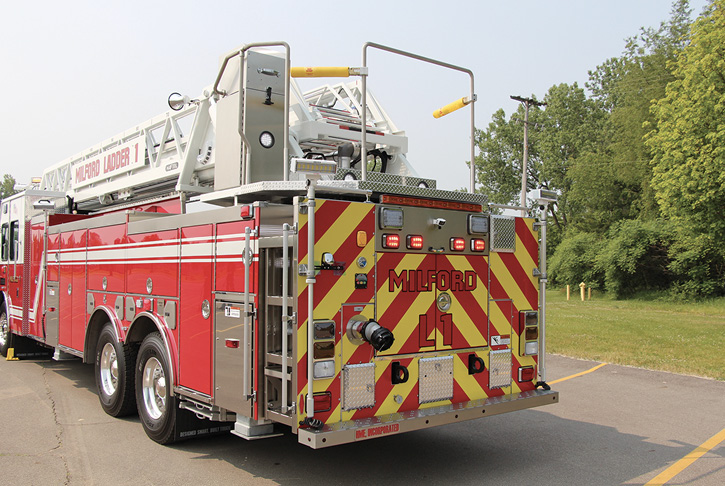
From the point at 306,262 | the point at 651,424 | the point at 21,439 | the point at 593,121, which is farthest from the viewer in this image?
the point at 593,121

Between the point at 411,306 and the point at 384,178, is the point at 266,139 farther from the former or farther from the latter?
the point at 411,306


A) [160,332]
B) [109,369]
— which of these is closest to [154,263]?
[160,332]

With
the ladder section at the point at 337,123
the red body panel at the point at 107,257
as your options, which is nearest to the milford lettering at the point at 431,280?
the ladder section at the point at 337,123

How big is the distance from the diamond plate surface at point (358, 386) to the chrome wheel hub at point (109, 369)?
3655mm

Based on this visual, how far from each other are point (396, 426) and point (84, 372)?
7.15 m

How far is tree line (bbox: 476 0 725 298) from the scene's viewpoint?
78.8 feet

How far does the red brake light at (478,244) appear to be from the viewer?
5637mm

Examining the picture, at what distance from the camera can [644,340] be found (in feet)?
46.8

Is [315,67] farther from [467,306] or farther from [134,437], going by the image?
[134,437]

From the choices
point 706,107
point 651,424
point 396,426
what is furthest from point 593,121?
point 396,426

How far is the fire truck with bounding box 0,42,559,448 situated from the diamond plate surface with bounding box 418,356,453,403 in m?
0.01

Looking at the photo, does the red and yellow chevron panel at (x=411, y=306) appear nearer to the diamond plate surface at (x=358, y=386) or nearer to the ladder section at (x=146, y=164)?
the diamond plate surface at (x=358, y=386)

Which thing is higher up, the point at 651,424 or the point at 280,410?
the point at 280,410

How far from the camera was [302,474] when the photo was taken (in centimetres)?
527
